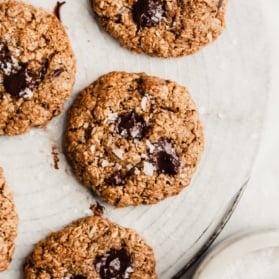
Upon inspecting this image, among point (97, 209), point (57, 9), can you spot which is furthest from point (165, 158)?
point (57, 9)

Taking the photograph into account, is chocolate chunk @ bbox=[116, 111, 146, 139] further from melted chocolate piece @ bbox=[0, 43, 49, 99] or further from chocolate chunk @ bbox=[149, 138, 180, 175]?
melted chocolate piece @ bbox=[0, 43, 49, 99]

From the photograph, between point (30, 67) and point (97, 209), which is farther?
point (97, 209)

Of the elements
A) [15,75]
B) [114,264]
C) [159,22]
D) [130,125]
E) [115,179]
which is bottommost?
[114,264]

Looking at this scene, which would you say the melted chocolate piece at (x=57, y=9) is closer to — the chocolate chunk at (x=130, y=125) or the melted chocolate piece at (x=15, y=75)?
the melted chocolate piece at (x=15, y=75)

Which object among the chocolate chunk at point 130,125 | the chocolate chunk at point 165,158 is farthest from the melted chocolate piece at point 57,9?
the chocolate chunk at point 165,158

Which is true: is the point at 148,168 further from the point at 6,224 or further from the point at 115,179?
the point at 6,224

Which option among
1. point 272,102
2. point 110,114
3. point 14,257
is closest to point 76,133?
point 110,114

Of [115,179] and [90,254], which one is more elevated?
[115,179]
